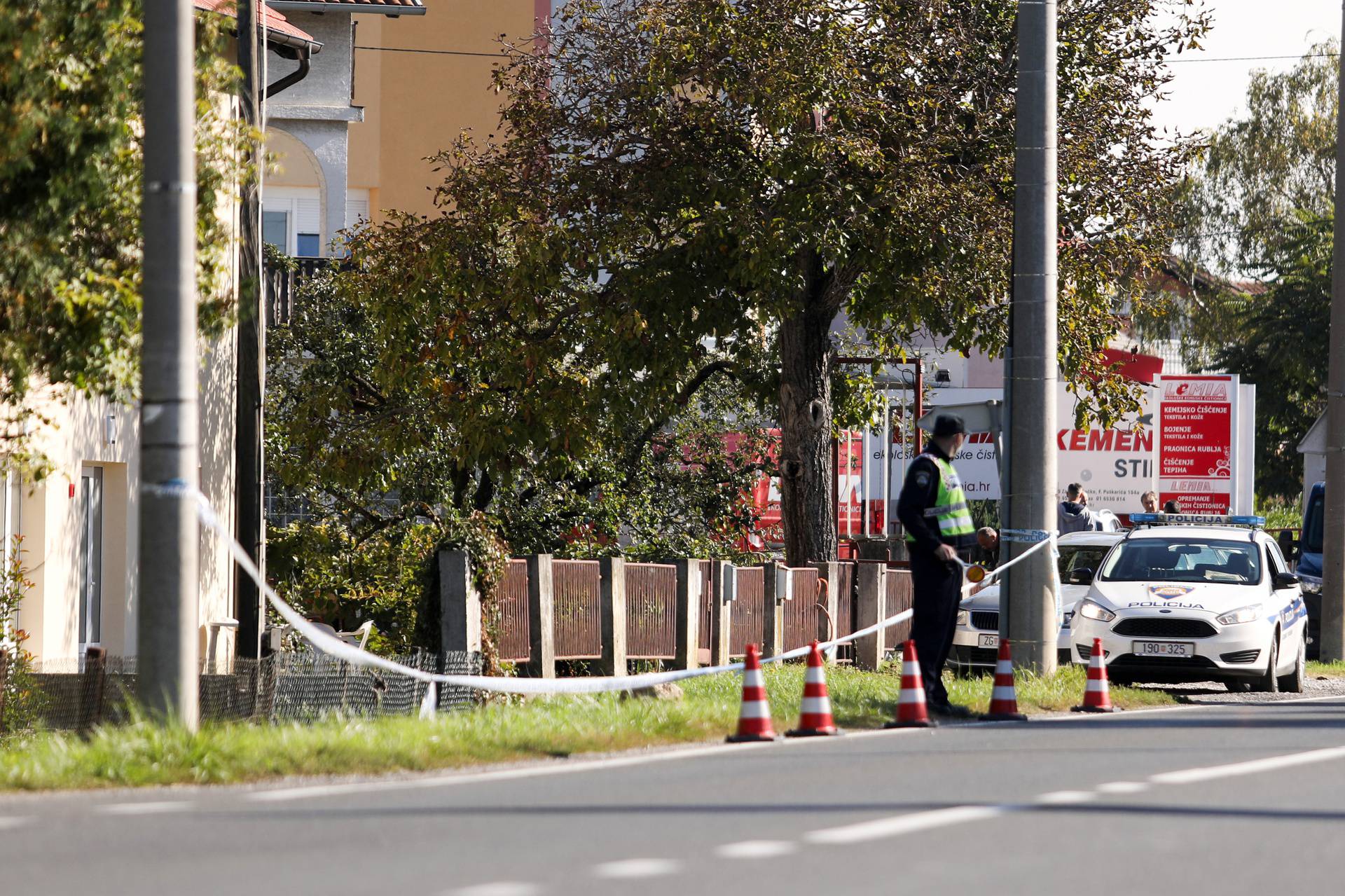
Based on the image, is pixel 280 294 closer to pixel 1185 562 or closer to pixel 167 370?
pixel 1185 562

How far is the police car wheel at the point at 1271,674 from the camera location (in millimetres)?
18484

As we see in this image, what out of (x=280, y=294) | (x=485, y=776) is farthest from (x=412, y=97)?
(x=485, y=776)

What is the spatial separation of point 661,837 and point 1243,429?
106ft

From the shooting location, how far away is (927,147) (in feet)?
67.9

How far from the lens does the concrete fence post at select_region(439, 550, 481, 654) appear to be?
51.6 ft

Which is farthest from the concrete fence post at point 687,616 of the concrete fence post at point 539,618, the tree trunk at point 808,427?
the tree trunk at point 808,427

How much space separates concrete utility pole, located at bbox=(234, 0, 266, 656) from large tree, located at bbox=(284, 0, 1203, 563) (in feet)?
12.7

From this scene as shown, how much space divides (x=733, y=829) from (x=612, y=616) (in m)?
→ 10.7

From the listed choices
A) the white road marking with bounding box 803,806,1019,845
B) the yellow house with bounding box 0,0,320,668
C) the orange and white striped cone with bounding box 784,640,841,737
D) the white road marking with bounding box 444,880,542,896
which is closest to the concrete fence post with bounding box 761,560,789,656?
the yellow house with bounding box 0,0,320,668

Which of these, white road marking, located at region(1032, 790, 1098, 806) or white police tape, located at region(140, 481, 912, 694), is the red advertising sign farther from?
white road marking, located at region(1032, 790, 1098, 806)

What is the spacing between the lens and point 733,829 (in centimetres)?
775

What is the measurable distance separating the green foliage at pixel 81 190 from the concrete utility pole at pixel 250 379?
17.3ft

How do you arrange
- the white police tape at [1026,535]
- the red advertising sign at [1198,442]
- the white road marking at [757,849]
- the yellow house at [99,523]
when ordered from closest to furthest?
1. the white road marking at [757,849]
2. the white police tape at [1026,535]
3. the yellow house at [99,523]
4. the red advertising sign at [1198,442]

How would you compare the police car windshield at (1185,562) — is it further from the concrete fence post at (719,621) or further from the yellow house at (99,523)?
the yellow house at (99,523)
